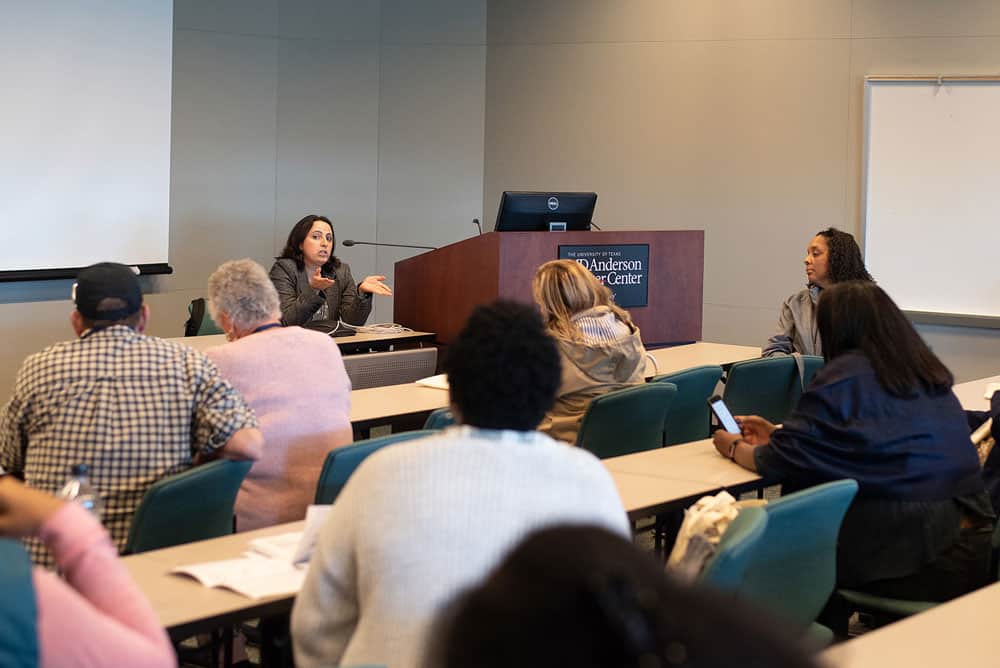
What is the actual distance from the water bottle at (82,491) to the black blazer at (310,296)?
325cm

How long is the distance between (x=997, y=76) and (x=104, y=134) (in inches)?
228

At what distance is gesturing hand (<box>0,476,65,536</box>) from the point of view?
60.0 inches

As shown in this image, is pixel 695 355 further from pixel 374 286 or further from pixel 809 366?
pixel 374 286

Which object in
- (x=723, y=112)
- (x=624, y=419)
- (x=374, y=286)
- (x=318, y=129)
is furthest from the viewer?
(x=318, y=129)

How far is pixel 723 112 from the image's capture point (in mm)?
8508

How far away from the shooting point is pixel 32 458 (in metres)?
2.88

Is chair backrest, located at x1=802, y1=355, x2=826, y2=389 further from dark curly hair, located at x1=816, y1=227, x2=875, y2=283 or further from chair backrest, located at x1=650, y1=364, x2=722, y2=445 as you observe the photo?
dark curly hair, located at x1=816, y1=227, x2=875, y2=283

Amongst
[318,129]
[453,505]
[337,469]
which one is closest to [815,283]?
[337,469]

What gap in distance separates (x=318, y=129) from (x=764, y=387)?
5.08 m

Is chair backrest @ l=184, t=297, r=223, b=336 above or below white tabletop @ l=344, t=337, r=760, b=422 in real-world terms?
above

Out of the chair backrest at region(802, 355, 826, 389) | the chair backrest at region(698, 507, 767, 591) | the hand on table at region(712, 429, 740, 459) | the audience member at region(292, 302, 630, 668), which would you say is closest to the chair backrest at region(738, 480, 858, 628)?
the chair backrest at region(698, 507, 767, 591)

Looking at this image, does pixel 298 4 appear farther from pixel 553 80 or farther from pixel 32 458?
pixel 32 458

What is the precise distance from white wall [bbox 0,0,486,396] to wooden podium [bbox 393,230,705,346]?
230 cm

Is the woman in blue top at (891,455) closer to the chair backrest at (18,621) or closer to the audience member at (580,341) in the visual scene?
the audience member at (580,341)
